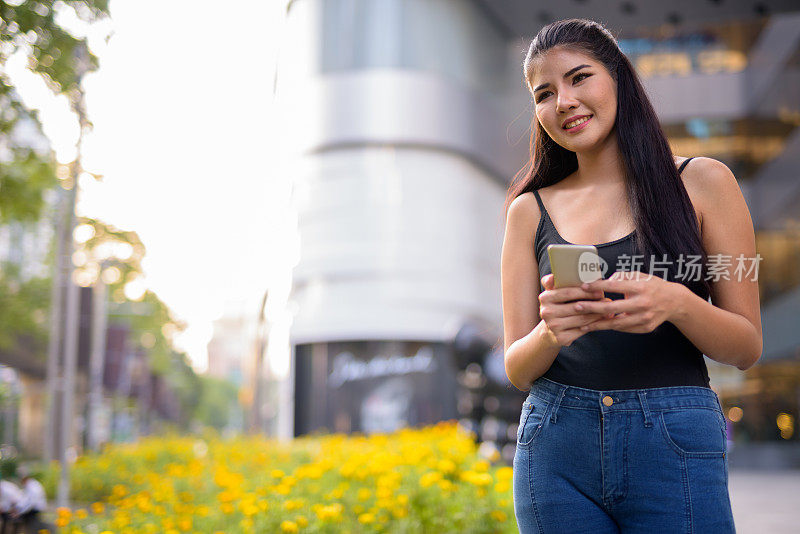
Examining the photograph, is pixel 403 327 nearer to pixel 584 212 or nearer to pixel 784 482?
pixel 784 482

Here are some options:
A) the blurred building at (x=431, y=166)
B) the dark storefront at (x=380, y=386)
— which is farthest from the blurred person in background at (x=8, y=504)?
the dark storefront at (x=380, y=386)

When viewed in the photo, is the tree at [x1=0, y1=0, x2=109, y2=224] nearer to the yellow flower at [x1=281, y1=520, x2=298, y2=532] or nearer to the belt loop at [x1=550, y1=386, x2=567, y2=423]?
the yellow flower at [x1=281, y1=520, x2=298, y2=532]

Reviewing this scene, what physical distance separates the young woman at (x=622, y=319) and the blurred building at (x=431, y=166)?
59.2 feet

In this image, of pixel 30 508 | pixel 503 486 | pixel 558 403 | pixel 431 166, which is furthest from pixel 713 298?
pixel 431 166

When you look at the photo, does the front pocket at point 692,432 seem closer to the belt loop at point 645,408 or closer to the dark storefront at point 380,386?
the belt loop at point 645,408

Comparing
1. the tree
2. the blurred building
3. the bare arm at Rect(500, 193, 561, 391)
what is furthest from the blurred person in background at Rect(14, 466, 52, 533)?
the blurred building

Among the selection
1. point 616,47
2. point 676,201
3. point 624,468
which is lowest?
point 624,468

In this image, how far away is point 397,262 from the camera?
20578 mm

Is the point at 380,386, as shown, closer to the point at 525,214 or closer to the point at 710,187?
the point at 525,214

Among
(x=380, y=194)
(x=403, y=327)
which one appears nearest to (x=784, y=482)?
(x=403, y=327)

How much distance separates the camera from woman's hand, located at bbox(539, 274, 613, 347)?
4.25 feet

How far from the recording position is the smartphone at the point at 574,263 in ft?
4.14

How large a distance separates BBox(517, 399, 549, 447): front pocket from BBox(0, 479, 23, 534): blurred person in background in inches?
179

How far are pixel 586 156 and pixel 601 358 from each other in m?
0.48
